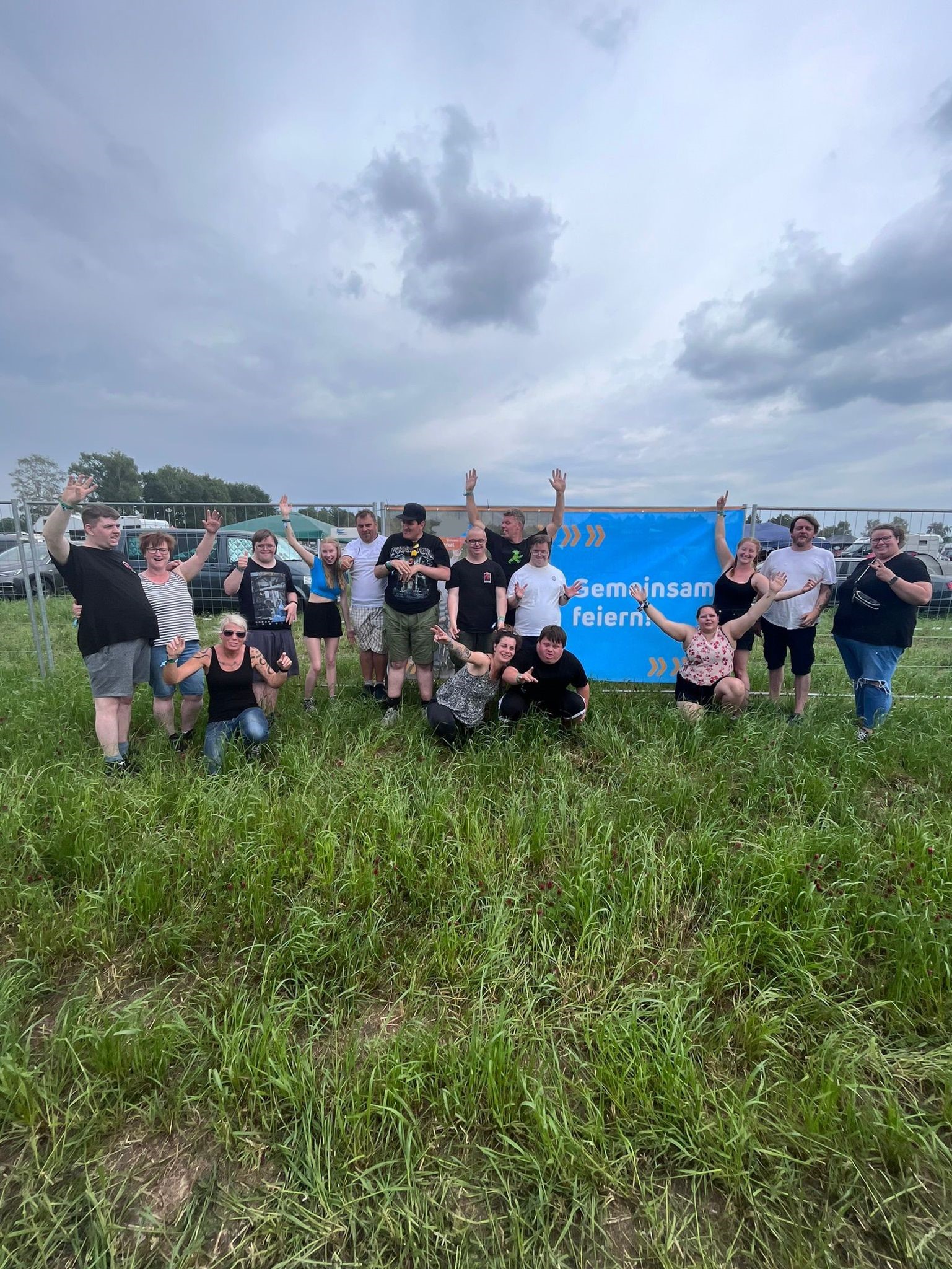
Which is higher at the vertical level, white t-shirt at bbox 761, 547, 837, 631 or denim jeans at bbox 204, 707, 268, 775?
white t-shirt at bbox 761, 547, 837, 631

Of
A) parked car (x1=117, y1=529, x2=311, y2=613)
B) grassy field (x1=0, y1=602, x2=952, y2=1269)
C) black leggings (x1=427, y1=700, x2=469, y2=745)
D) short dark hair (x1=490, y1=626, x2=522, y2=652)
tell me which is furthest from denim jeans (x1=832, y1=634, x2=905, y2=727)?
parked car (x1=117, y1=529, x2=311, y2=613)

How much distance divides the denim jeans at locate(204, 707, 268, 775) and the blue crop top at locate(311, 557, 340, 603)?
1.53 meters

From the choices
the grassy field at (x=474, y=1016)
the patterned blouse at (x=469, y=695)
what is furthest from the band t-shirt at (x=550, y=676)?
the grassy field at (x=474, y=1016)

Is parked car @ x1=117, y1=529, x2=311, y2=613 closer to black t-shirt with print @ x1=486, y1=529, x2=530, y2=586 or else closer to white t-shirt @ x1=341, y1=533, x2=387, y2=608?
white t-shirt @ x1=341, y1=533, x2=387, y2=608

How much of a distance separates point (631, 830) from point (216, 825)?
2553mm

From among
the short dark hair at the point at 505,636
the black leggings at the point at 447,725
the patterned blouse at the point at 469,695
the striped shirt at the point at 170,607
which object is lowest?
the black leggings at the point at 447,725

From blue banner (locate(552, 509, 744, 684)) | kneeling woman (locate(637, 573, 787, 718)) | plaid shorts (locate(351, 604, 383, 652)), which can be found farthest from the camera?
blue banner (locate(552, 509, 744, 684))

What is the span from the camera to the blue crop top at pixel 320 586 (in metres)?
5.45

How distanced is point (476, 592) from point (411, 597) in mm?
623

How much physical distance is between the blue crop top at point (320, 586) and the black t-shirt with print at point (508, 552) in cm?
170

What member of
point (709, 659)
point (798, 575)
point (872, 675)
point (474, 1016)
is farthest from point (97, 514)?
point (872, 675)

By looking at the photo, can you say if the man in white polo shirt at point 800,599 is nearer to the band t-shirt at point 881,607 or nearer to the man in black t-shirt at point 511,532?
the band t-shirt at point 881,607

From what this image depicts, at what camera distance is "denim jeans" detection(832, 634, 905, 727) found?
15.2ft

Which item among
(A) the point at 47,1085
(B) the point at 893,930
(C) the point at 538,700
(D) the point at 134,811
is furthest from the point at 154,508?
(B) the point at 893,930
